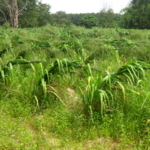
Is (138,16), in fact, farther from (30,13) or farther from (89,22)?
(89,22)

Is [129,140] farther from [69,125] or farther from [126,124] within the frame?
[69,125]

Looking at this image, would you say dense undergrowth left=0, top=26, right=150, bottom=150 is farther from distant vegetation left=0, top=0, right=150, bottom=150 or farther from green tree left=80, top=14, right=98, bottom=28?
green tree left=80, top=14, right=98, bottom=28

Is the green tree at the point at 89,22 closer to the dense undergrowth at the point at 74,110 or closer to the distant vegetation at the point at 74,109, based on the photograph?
the distant vegetation at the point at 74,109

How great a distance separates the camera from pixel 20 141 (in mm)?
2148

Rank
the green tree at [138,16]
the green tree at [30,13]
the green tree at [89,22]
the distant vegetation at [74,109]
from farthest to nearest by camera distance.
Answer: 1. the green tree at [89,22]
2. the green tree at [30,13]
3. the green tree at [138,16]
4. the distant vegetation at [74,109]

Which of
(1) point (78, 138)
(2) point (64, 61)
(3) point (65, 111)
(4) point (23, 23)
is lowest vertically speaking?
(1) point (78, 138)

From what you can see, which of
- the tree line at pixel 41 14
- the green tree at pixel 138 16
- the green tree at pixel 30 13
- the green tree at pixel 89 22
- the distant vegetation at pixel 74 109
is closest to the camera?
the distant vegetation at pixel 74 109

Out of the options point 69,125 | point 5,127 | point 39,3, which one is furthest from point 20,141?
point 39,3

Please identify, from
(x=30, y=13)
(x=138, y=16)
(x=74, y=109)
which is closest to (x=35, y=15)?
(x=30, y=13)

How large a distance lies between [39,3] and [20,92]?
32608mm

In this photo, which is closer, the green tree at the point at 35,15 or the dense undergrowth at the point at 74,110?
the dense undergrowth at the point at 74,110

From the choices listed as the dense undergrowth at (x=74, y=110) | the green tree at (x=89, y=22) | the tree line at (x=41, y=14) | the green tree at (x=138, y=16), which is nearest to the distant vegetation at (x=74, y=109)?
the dense undergrowth at (x=74, y=110)

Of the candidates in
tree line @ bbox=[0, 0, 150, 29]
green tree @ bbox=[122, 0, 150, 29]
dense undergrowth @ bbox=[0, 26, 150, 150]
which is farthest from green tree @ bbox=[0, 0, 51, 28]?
dense undergrowth @ bbox=[0, 26, 150, 150]

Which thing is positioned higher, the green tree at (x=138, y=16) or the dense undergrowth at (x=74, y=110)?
the green tree at (x=138, y=16)
